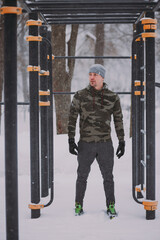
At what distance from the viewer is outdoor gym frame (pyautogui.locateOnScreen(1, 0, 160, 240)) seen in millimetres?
2217

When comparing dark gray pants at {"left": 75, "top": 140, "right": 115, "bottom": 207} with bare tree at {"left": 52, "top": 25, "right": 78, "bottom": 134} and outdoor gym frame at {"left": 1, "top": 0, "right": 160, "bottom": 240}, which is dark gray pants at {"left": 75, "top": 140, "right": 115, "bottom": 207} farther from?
bare tree at {"left": 52, "top": 25, "right": 78, "bottom": 134}

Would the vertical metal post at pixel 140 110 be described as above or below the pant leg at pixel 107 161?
above

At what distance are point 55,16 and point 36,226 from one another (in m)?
2.26

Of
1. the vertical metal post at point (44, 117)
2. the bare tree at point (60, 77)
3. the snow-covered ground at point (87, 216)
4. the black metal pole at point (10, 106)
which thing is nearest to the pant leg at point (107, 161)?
the snow-covered ground at point (87, 216)

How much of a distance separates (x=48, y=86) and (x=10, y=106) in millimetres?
1614

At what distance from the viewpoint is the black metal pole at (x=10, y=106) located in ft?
7.19

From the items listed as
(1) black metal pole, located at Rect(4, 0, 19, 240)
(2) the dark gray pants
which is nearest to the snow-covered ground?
(2) the dark gray pants

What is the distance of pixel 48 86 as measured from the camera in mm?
3799

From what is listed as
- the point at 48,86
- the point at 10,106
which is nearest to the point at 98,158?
the point at 48,86

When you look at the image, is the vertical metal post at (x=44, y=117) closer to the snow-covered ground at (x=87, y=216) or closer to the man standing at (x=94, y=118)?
the snow-covered ground at (x=87, y=216)

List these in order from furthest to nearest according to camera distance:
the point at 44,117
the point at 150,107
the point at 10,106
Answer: the point at 44,117, the point at 150,107, the point at 10,106

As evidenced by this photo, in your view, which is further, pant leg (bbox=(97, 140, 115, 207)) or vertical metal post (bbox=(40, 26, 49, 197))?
vertical metal post (bbox=(40, 26, 49, 197))

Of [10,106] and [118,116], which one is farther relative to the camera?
[118,116]

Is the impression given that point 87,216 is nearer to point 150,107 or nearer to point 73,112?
point 73,112
